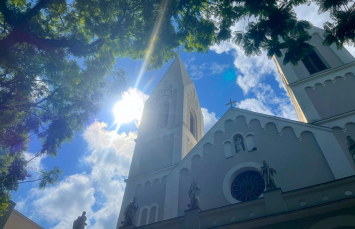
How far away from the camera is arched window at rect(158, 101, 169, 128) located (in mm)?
20734

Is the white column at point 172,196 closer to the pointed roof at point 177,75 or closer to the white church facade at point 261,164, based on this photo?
the white church facade at point 261,164

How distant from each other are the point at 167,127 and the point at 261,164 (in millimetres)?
8783

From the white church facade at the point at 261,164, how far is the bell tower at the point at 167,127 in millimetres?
101

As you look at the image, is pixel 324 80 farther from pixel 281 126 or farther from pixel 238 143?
pixel 238 143

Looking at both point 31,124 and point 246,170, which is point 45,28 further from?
point 246,170

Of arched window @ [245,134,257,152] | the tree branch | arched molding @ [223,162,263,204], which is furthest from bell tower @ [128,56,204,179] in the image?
the tree branch

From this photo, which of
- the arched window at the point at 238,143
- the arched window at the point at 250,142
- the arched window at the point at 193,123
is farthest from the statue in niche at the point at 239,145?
the arched window at the point at 193,123

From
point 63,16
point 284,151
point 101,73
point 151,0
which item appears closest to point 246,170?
point 284,151

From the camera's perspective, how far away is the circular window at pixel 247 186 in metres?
11.8

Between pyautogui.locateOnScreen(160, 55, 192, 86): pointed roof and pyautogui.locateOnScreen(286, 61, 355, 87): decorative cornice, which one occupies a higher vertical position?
pyautogui.locateOnScreen(160, 55, 192, 86): pointed roof

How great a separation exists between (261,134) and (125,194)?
9684 mm

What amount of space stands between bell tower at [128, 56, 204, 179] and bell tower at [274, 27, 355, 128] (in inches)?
325

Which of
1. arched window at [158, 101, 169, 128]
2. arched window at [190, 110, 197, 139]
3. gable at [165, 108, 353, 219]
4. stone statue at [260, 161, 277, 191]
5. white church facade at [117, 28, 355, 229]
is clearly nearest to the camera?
white church facade at [117, 28, 355, 229]

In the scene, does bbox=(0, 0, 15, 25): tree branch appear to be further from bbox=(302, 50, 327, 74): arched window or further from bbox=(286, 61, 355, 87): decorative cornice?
bbox=(302, 50, 327, 74): arched window
